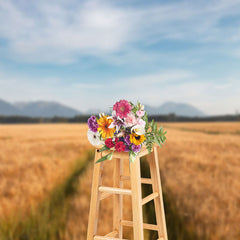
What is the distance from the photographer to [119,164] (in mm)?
2814

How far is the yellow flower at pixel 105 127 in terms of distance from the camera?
2.25 meters

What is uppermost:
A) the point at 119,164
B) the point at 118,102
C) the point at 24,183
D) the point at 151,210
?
the point at 118,102

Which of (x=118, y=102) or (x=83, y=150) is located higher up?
(x=118, y=102)

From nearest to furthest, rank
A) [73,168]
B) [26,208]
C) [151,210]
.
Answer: [26,208] < [151,210] < [73,168]

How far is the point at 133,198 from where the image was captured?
2.26 m

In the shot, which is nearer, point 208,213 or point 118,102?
point 118,102

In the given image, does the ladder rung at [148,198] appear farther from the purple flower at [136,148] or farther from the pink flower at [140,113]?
the pink flower at [140,113]

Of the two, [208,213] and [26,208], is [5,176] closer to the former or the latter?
[26,208]

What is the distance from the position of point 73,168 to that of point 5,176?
0.83 metres

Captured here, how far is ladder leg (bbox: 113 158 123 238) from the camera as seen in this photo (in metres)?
2.79

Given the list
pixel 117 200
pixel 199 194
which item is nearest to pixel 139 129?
pixel 117 200

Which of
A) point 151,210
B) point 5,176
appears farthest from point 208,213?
point 5,176

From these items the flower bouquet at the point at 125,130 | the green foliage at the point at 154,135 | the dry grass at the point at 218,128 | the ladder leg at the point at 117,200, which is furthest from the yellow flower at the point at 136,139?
the dry grass at the point at 218,128

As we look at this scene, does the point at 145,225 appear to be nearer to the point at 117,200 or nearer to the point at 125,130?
the point at 117,200
